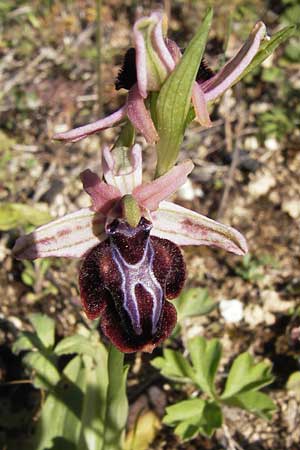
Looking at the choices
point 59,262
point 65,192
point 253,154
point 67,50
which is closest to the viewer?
point 59,262

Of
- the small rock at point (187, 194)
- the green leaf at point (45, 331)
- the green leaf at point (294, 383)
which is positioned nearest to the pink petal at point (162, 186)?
the green leaf at point (45, 331)

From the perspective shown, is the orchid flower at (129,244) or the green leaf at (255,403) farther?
the green leaf at (255,403)

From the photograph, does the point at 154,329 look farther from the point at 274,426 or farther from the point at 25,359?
the point at 274,426

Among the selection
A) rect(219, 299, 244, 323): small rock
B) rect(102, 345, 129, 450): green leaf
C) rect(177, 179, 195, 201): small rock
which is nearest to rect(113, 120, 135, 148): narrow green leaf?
rect(102, 345, 129, 450): green leaf

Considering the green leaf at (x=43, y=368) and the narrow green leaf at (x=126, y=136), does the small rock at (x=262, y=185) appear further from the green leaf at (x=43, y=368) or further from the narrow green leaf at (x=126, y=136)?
the narrow green leaf at (x=126, y=136)

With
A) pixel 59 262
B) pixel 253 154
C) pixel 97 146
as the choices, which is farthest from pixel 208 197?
pixel 59 262
